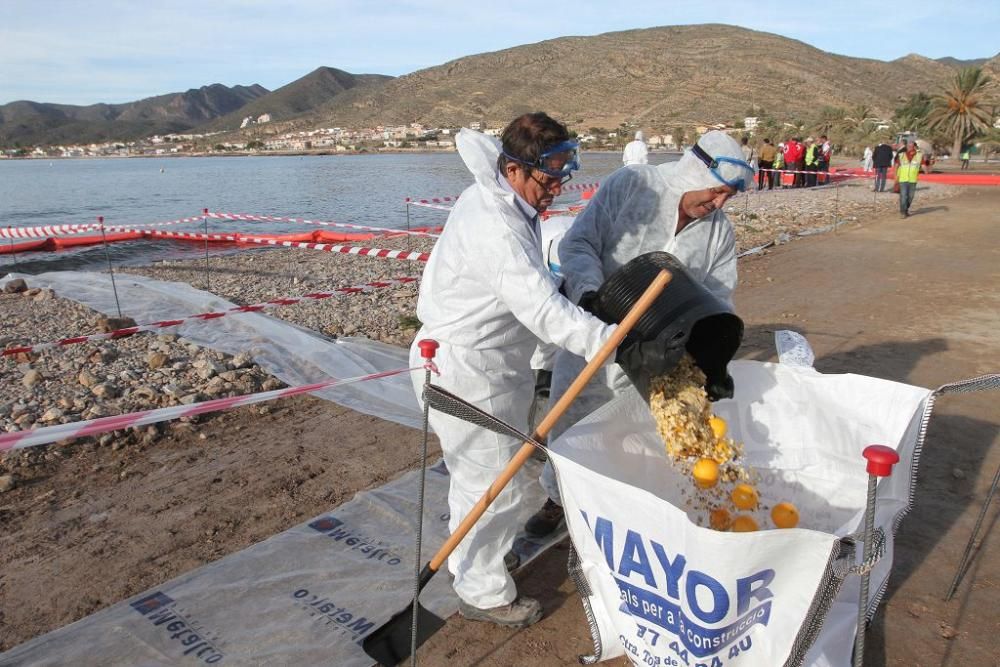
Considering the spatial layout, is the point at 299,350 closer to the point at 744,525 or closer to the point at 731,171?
the point at 731,171

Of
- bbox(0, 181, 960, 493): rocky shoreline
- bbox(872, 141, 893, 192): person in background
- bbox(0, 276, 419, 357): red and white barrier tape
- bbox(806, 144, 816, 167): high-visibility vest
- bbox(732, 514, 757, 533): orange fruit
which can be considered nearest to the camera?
bbox(732, 514, 757, 533): orange fruit

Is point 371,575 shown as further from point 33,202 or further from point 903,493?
point 33,202

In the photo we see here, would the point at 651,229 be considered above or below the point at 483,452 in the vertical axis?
above

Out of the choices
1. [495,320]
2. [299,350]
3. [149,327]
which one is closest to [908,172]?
[299,350]

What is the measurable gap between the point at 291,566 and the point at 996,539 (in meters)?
3.46

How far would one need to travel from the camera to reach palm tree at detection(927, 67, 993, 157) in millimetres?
36938

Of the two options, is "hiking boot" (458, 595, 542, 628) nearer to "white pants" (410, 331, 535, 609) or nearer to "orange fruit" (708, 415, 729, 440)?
"white pants" (410, 331, 535, 609)

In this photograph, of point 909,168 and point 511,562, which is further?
point 909,168

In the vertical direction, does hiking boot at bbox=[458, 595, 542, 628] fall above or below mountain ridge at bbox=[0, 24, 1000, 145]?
below

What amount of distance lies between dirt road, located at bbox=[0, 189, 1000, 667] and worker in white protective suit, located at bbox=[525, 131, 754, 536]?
0.90 metres

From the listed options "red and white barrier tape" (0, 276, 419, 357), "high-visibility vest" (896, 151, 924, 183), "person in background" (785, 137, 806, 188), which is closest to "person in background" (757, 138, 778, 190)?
"person in background" (785, 137, 806, 188)

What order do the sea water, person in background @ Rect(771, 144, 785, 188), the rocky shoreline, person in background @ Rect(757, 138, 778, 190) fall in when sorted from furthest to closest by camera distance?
person in background @ Rect(771, 144, 785, 188) < person in background @ Rect(757, 138, 778, 190) < the sea water < the rocky shoreline

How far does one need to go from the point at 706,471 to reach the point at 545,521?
1.22 m

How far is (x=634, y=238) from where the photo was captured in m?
3.30
